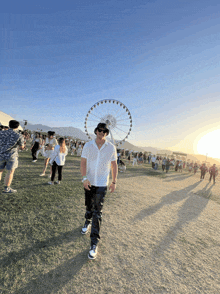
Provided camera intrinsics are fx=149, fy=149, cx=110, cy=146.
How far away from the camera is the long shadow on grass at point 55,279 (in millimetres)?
1909

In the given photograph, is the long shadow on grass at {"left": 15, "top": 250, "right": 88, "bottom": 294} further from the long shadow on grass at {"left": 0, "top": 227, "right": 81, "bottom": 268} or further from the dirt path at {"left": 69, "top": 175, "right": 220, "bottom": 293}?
the long shadow on grass at {"left": 0, "top": 227, "right": 81, "bottom": 268}

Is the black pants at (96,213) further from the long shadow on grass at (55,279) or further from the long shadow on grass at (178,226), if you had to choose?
the long shadow on grass at (178,226)

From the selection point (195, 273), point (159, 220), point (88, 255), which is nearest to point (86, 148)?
point (88, 255)

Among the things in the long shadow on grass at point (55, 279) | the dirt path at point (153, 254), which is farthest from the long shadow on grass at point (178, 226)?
the long shadow on grass at point (55, 279)

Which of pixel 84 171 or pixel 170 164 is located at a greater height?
pixel 84 171

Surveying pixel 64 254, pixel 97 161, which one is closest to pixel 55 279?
pixel 64 254

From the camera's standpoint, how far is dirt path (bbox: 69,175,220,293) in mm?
2262

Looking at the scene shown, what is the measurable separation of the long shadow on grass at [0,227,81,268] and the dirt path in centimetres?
64

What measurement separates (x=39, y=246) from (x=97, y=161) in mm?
1816

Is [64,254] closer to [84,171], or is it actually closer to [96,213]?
[96,213]

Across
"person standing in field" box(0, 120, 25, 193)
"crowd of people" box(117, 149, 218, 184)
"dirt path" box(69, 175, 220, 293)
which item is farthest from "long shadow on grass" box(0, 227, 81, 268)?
"crowd of people" box(117, 149, 218, 184)

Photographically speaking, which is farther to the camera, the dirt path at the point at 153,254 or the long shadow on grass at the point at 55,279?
the dirt path at the point at 153,254

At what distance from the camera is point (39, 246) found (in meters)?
2.64

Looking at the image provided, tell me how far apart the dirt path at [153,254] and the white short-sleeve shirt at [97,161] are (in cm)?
137
